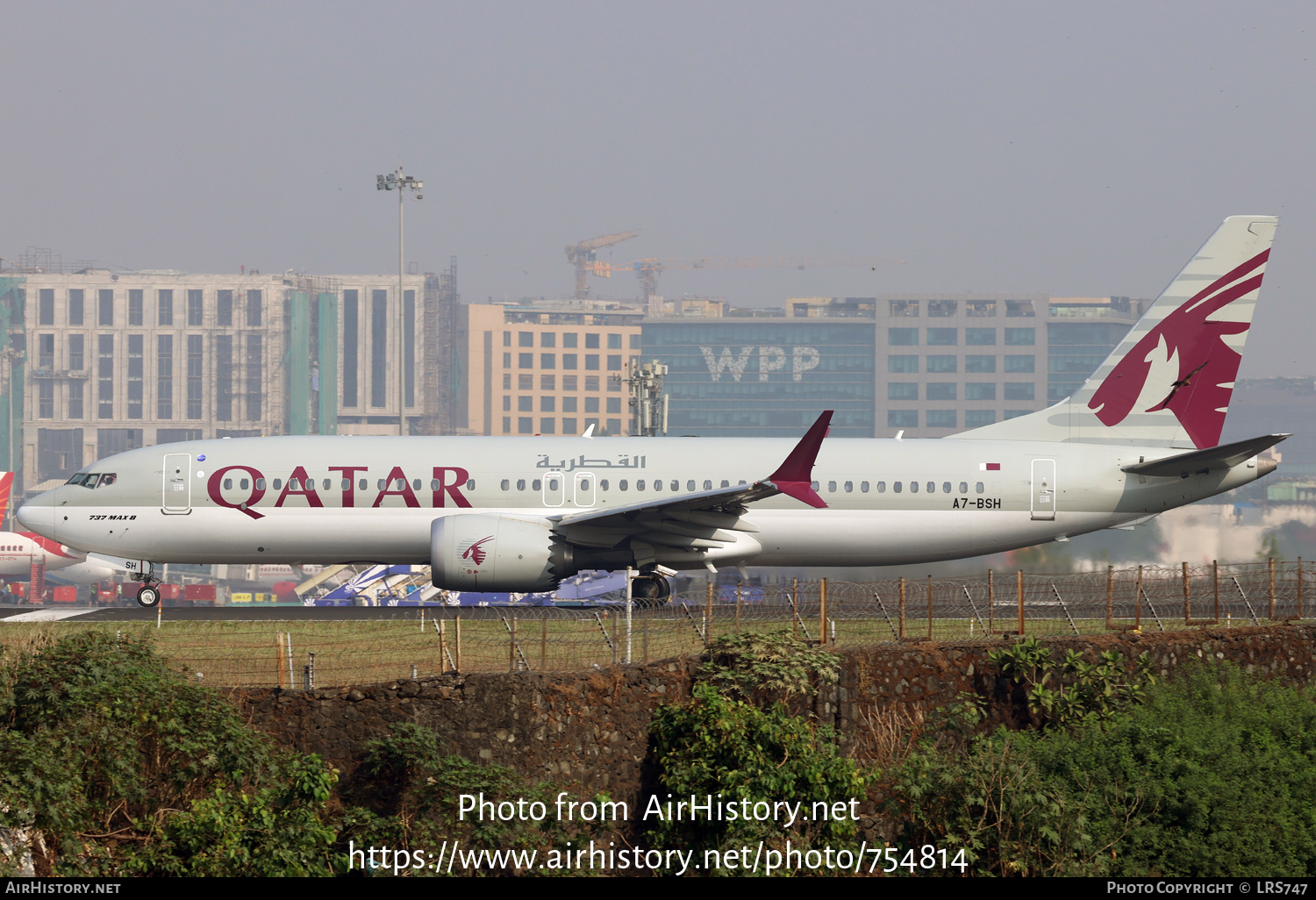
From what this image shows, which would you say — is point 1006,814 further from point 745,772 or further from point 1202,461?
point 1202,461

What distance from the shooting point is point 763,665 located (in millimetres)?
19625

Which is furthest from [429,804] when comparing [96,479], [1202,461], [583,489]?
[1202,461]

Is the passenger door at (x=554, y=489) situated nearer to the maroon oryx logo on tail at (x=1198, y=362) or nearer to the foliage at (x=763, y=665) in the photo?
the foliage at (x=763, y=665)

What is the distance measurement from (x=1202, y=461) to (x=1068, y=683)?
10.6 m

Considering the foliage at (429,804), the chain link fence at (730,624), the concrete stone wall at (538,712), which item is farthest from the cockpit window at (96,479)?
the foliage at (429,804)

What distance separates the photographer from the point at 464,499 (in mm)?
30047

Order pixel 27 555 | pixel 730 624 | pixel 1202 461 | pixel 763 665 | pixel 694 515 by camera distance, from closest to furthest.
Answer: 1. pixel 763 665
2. pixel 730 624
3. pixel 694 515
4. pixel 1202 461
5. pixel 27 555

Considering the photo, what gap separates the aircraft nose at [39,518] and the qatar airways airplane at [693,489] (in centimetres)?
5

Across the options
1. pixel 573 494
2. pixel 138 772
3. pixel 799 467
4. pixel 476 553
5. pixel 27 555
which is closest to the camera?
pixel 138 772

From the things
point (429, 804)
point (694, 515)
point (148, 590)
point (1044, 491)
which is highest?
point (1044, 491)

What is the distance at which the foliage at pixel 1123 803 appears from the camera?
1831 cm

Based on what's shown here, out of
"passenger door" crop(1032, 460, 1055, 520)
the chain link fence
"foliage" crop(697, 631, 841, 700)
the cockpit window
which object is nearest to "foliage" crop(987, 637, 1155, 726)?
the chain link fence
